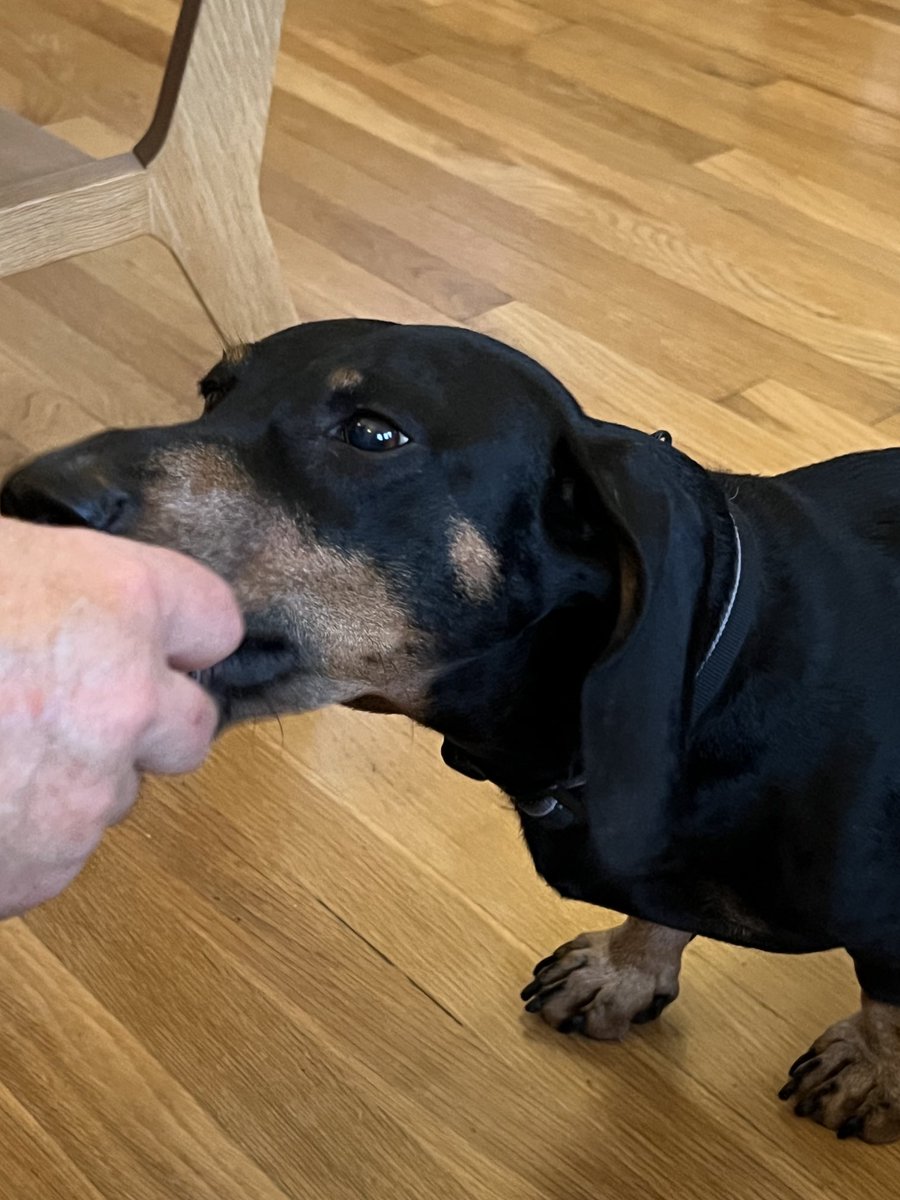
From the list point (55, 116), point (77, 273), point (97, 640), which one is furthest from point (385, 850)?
point (55, 116)

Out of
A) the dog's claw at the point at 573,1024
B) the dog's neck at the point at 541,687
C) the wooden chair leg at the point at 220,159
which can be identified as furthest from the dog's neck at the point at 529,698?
the wooden chair leg at the point at 220,159

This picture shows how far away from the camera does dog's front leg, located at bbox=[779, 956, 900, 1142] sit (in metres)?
1.58

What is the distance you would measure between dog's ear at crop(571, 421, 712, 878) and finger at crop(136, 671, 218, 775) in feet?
1.38

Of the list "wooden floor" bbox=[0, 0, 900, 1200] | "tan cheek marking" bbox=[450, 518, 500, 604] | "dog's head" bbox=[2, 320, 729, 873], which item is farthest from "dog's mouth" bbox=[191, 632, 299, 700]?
"wooden floor" bbox=[0, 0, 900, 1200]

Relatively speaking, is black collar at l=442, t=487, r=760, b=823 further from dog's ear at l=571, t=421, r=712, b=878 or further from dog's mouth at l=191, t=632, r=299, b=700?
dog's mouth at l=191, t=632, r=299, b=700

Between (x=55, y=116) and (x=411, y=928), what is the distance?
2532 millimetres

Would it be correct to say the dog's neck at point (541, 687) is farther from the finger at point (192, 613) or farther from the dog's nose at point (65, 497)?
the finger at point (192, 613)

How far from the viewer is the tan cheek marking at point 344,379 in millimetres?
1231

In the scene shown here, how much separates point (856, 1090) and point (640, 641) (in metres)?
0.73

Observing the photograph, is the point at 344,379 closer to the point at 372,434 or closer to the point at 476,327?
the point at 372,434

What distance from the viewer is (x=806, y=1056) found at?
1.64m

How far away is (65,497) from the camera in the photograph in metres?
1.09

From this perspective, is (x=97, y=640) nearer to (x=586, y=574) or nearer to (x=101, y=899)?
(x=586, y=574)

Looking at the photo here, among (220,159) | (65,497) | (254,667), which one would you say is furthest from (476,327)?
(65,497)
